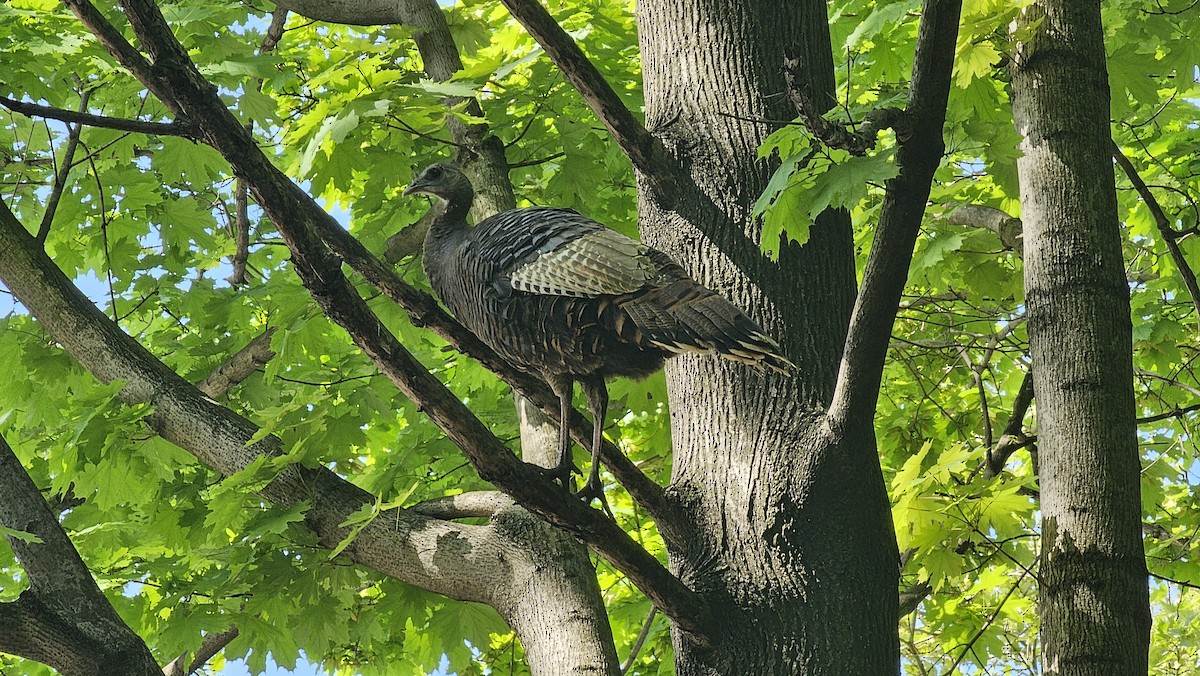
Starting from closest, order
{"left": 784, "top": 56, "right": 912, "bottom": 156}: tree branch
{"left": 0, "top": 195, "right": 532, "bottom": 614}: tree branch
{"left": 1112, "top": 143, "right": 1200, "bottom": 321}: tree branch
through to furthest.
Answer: {"left": 784, "top": 56, "right": 912, "bottom": 156}: tree branch → {"left": 1112, "top": 143, "right": 1200, "bottom": 321}: tree branch → {"left": 0, "top": 195, "right": 532, "bottom": 614}: tree branch

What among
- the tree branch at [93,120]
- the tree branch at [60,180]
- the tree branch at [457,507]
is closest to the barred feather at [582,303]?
the tree branch at [457,507]

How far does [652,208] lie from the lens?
10.1 ft

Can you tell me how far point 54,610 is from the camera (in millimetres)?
3184

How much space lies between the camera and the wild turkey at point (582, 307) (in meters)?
2.51

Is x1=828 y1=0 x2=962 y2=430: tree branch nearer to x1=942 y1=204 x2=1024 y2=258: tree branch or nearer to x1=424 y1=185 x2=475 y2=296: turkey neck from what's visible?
x1=424 y1=185 x2=475 y2=296: turkey neck

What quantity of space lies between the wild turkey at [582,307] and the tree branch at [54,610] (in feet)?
4.49

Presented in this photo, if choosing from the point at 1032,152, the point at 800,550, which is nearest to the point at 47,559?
the point at 800,550

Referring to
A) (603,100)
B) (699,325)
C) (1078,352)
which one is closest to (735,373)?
(699,325)

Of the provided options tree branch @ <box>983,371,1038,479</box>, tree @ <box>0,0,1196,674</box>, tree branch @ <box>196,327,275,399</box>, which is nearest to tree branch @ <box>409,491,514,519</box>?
tree @ <box>0,0,1196,674</box>

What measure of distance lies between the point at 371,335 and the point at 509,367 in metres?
0.71

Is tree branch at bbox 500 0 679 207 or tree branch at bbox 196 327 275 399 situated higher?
tree branch at bbox 196 327 275 399

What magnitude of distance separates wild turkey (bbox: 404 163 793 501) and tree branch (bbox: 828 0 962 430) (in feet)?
0.60

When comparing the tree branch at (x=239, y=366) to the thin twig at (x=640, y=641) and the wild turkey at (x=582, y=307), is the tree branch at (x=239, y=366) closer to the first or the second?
the wild turkey at (x=582, y=307)

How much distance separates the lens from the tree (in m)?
2.44
